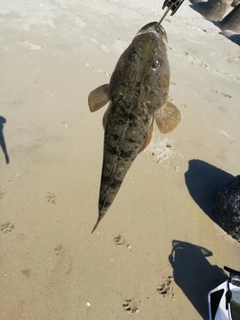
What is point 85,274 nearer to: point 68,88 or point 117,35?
point 68,88

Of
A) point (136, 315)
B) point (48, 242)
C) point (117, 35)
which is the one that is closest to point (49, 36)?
point (117, 35)

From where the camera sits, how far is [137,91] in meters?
2.39

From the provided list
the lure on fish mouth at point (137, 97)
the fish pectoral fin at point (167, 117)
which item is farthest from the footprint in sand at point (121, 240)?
the fish pectoral fin at point (167, 117)

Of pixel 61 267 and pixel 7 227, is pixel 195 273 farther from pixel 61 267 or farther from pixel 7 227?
pixel 7 227

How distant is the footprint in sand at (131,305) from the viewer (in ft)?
14.5

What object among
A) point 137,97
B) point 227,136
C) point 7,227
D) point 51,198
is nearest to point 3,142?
point 51,198

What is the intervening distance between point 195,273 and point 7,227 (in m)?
3.21

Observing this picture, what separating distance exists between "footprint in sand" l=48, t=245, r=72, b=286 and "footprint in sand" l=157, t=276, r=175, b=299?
1463mm

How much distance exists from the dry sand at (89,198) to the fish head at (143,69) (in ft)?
10.4

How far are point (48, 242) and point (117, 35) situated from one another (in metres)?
8.42

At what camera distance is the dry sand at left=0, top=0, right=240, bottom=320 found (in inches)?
176

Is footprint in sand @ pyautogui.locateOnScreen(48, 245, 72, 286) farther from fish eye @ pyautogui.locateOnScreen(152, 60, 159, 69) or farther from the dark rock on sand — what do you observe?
fish eye @ pyautogui.locateOnScreen(152, 60, 159, 69)

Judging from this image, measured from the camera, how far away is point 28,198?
5.21 m

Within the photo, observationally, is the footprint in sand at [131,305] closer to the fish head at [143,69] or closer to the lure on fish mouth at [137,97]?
the lure on fish mouth at [137,97]
